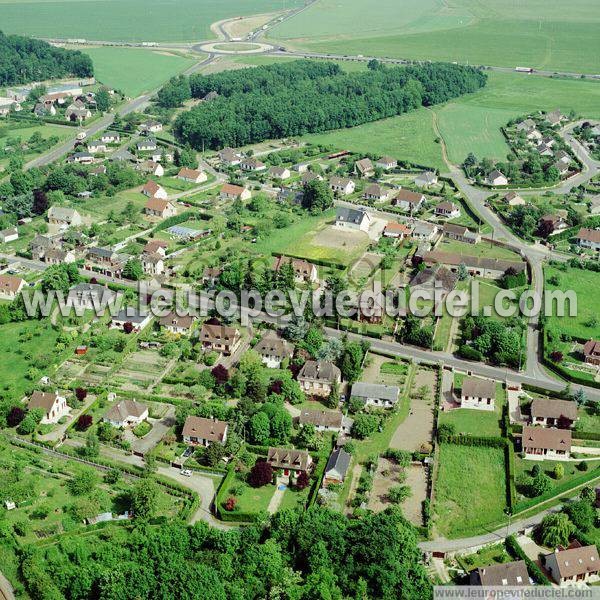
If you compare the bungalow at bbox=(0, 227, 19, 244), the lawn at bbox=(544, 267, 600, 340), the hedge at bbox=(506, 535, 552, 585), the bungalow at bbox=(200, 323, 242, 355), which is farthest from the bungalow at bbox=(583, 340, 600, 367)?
the bungalow at bbox=(0, 227, 19, 244)

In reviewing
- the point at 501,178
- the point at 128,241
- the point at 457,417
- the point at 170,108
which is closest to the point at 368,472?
the point at 457,417

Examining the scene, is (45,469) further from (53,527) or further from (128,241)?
(128,241)

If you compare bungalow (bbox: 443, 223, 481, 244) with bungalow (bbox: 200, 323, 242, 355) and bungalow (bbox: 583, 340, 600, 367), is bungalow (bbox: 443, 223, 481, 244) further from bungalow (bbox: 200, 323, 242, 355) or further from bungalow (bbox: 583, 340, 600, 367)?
bungalow (bbox: 200, 323, 242, 355)

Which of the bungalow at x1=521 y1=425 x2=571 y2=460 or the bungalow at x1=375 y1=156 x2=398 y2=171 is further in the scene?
the bungalow at x1=375 y1=156 x2=398 y2=171

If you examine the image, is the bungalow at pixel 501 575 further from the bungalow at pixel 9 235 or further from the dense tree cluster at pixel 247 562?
the bungalow at pixel 9 235

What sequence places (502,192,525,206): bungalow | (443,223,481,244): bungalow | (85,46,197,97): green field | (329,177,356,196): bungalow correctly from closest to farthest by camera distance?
(443,223,481,244): bungalow, (502,192,525,206): bungalow, (329,177,356,196): bungalow, (85,46,197,97): green field

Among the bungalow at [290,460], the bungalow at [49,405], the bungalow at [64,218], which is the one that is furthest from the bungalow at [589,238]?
the bungalow at [49,405]

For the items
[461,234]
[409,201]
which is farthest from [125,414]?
[409,201]

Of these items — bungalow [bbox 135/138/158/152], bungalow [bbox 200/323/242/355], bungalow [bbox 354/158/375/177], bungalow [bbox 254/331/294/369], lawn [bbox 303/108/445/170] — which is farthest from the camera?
bungalow [bbox 135/138/158/152]
